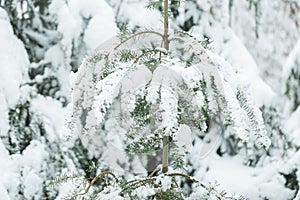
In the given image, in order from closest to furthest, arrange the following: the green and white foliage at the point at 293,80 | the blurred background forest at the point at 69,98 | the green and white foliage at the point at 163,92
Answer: the green and white foliage at the point at 163,92
the blurred background forest at the point at 69,98
the green and white foliage at the point at 293,80

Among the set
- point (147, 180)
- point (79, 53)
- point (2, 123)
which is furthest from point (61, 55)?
point (147, 180)

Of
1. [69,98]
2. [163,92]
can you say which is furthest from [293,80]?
[163,92]

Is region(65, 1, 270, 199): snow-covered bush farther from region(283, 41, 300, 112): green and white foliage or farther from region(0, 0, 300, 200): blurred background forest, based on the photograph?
region(283, 41, 300, 112): green and white foliage

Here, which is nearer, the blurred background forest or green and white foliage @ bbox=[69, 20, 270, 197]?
green and white foliage @ bbox=[69, 20, 270, 197]

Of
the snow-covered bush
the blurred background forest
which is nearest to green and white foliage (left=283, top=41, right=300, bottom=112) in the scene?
the blurred background forest

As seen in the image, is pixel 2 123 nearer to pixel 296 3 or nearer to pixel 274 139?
pixel 274 139

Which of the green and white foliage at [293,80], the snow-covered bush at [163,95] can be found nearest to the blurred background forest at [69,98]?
the green and white foliage at [293,80]

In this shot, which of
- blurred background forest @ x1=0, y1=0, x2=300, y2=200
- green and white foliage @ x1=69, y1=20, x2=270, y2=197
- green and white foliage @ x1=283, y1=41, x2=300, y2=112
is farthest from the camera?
green and white foliage @ x1=283, y1=41, x2=300, y2=112

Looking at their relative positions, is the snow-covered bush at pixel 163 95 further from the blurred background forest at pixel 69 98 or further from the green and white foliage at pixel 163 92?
the blurred background forest at pixel 69 98

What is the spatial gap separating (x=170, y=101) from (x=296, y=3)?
3496 millimetres

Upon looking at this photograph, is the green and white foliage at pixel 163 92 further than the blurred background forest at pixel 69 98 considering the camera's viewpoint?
No

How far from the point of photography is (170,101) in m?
1.01

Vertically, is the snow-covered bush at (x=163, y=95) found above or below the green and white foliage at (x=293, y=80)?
below

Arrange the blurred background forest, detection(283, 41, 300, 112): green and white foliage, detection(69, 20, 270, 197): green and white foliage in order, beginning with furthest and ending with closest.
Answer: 1. detection(283, 41, 300, 112): green and white foliage
2. the blurred background forest
3. detection(69, 20, 270, 197): green and white foliage
